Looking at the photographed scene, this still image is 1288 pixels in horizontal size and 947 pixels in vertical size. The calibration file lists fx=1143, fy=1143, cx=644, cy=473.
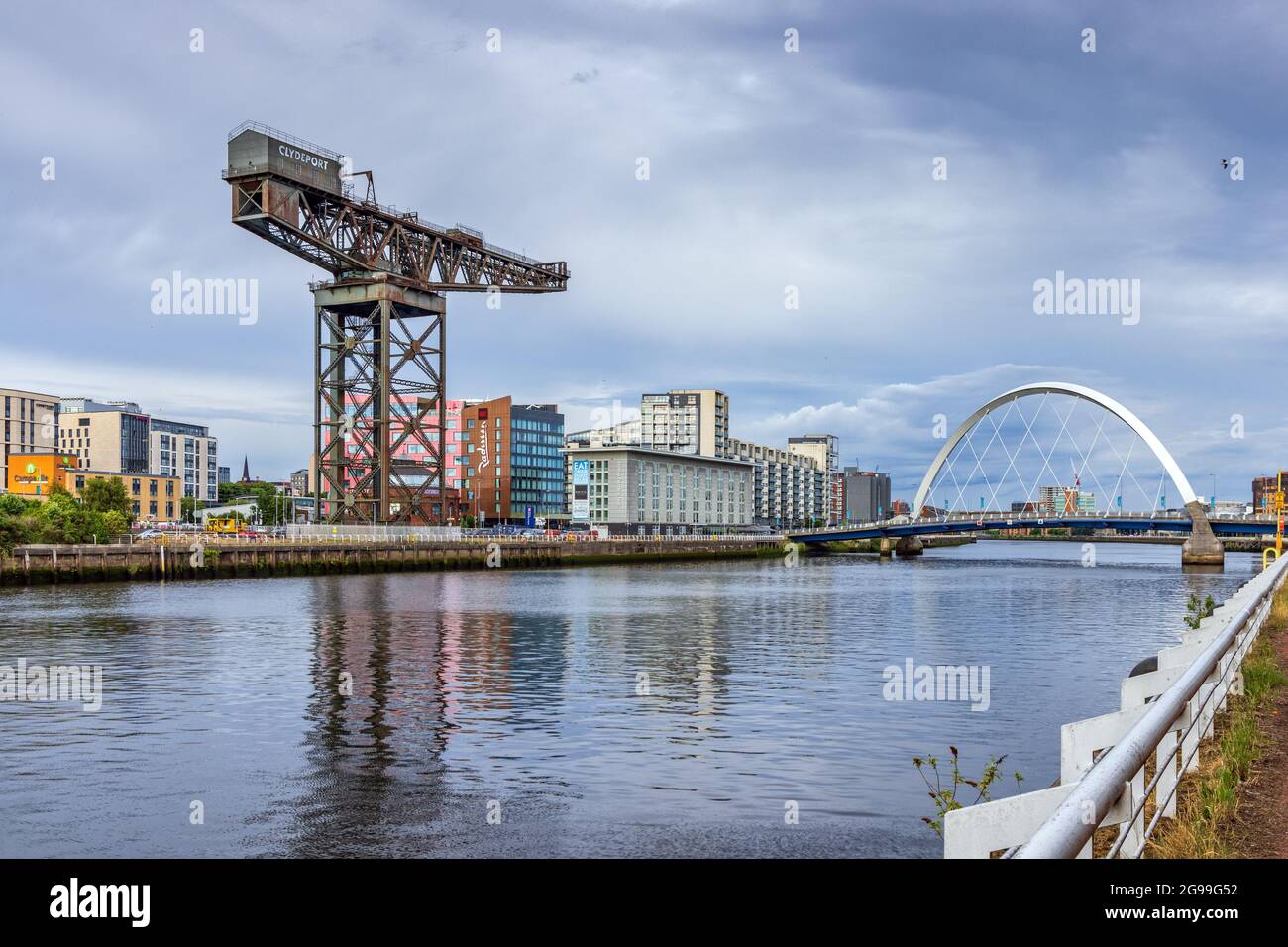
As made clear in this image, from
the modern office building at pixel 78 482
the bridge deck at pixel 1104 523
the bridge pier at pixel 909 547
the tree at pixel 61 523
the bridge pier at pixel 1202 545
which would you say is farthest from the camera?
the bridge pier at pixel 909 547

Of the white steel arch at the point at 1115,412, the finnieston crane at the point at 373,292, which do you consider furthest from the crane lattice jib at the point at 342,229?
the white steel arch at the point at 1115,412

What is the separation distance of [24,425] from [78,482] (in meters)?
33.0

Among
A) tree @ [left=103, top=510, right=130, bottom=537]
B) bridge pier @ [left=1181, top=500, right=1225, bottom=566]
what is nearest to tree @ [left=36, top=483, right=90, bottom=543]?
tree @ [left=103, top=510, right=130, bottom=537]

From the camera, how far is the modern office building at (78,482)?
148250 mm

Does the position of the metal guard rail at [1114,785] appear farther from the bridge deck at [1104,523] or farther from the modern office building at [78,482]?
the modern office building at [78,482]

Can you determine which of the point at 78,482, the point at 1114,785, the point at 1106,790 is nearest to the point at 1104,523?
the point at 1114,785

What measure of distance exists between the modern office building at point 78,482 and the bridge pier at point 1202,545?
406 ft

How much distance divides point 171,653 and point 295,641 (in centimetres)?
506

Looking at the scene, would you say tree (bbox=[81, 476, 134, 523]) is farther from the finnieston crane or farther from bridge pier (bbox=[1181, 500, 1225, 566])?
bridge pier (bbox=[1181, 500, 1225, 566])

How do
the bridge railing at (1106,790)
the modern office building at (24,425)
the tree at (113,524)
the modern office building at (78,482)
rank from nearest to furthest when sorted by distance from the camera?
the bridge railing at (1106,790) → the tree at (113,524) → the modern office building at (78,482) → the modern office building at (24,425)

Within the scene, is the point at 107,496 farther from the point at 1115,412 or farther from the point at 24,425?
the point at 1115,412

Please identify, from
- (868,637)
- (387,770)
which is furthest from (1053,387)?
(387,770)

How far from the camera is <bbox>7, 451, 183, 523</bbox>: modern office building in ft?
486

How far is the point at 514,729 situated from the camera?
2323 centimetres
